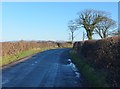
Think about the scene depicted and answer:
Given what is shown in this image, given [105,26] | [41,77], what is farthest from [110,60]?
[105,26]

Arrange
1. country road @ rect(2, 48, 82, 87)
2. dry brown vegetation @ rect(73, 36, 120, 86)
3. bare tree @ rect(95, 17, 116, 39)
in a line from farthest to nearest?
bare tree @ rect(95, 17, 116, 39) → country road @ rect(2, 48, 82, 87) → dry brown vegetation @ rect(73, 36, 120, 86)

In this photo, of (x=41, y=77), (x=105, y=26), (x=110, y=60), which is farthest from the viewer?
(x=105, y=26)

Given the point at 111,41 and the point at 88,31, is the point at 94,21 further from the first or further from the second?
the point at 111,41

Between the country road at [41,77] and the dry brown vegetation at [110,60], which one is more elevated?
the dry brown vegetation at [110,60]

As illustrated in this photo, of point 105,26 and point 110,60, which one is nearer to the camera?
point 110,60

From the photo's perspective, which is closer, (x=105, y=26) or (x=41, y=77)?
(x=41, y=77)

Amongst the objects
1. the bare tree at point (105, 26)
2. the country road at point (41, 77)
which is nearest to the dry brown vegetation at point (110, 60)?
the country road at point (41, 77)

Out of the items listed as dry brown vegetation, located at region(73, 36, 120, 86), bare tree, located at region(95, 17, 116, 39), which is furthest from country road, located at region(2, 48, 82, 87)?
bare tree, located at region(95, 17, 116, 39)

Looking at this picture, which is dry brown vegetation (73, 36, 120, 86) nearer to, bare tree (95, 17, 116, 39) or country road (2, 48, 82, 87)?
country road (2, 48, 82, 87)

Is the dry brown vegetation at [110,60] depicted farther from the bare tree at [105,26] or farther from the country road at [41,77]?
the bare tree at [105,26]

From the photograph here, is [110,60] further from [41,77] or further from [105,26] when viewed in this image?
[105,26]

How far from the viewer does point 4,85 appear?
47.3ft

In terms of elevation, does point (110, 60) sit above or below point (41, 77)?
above

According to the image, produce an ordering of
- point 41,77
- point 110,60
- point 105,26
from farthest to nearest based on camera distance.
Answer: point 105,26, point 41,77, point 110,60
